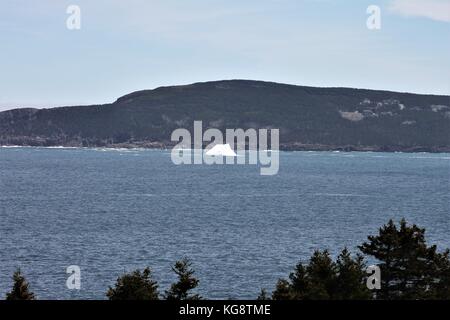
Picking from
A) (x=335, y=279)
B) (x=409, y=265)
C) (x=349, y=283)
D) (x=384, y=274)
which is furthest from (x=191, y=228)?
(x=349, y=283)

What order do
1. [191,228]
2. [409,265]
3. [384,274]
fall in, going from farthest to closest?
[191,228]
[384,274]
[409,265]

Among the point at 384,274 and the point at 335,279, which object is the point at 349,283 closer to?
the point at 335,279

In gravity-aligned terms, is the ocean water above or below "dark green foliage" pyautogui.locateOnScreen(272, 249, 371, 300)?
below

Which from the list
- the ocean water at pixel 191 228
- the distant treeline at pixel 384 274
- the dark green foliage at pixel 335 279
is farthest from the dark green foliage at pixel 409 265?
the ocean water at pixel 191 228

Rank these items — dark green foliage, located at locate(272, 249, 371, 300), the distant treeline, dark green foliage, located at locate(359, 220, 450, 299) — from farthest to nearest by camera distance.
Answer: dark green foliage, located at locate(359, 220, 450, 299) < the distant treeline < dark green foliage, located at locate(272, 249, 371, 300)

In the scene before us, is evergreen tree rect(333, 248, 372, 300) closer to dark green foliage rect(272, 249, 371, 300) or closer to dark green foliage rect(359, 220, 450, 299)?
dark green foliage rect(272, 249, 371, 300)

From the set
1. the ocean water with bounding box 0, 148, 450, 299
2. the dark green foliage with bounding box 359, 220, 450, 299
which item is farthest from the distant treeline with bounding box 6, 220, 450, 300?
the ocean water with bounding box 0, 148, 450, 299

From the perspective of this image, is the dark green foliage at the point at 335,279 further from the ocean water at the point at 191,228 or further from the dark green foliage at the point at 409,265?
the ocean water at the point at 191,228

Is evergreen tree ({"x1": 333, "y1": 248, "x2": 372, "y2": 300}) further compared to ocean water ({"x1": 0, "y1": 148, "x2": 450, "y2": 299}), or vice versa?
ocean water ({"x1": 0, "y1": 148, "x2": 450, "y2": 299})

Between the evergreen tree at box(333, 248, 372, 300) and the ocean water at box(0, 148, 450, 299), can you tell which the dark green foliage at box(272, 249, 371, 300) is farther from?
the ocean water at box(0, 148, 450, 299)

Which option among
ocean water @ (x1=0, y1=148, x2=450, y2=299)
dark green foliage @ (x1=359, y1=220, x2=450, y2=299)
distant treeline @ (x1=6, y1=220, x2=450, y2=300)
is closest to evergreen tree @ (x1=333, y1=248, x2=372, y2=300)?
distant treeline @ (x1=6, y1=220, x2=450, y2=300)

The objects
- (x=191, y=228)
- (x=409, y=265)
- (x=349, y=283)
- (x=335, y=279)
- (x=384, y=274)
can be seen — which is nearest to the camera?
(x=349, y=283)

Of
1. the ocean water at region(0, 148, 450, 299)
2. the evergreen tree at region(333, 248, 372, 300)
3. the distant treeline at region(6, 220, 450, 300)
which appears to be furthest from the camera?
the ocean water at region(0, 148, 450, 299)
